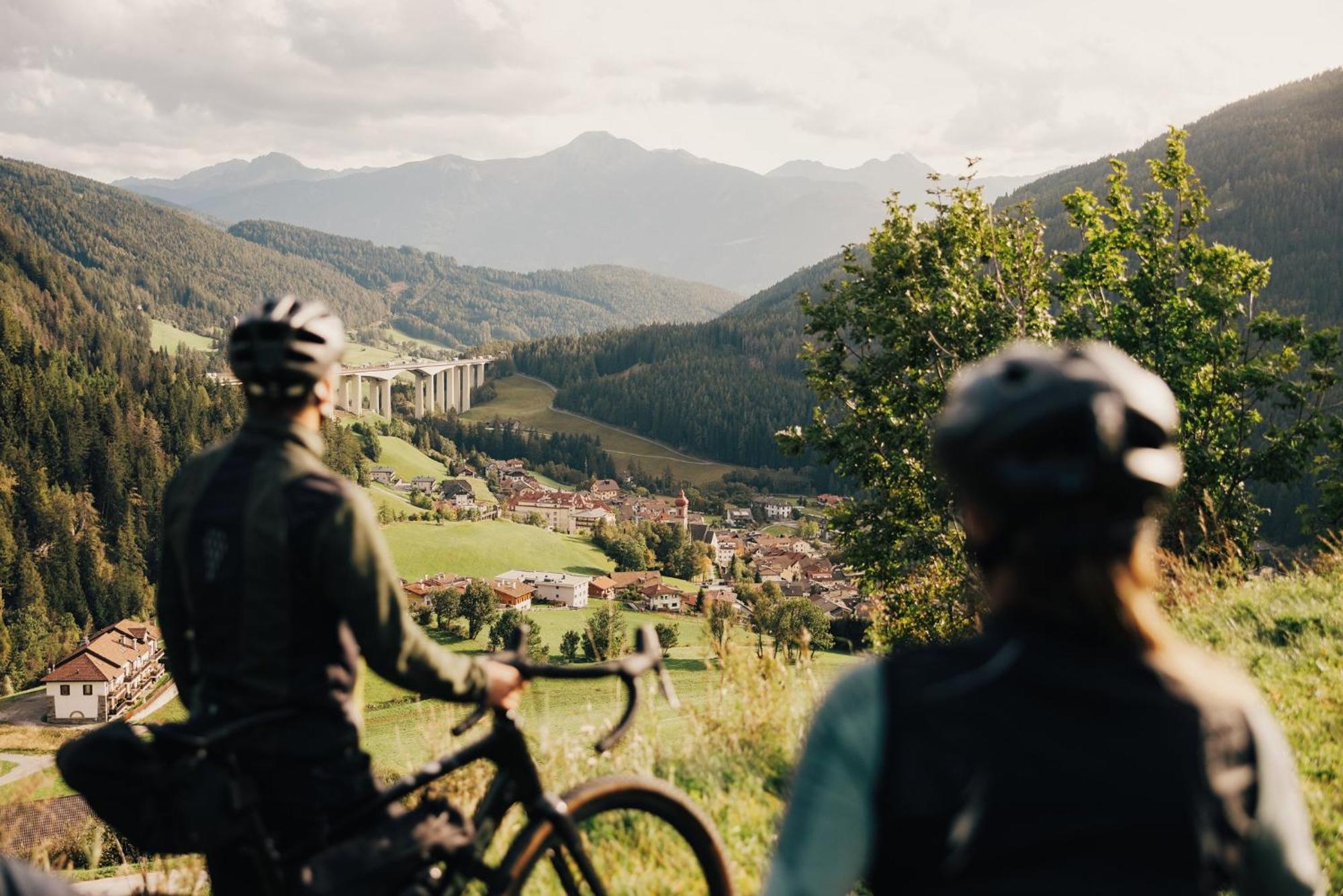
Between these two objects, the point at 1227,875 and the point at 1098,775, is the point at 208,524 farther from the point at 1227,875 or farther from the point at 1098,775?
the point at 1227,875

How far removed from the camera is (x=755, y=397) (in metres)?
174

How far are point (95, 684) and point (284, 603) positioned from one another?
80271mm

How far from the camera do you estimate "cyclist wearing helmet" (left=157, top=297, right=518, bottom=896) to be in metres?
2.55

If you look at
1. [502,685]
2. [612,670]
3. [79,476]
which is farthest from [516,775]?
[79,476]

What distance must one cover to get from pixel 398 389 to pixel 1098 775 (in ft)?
656

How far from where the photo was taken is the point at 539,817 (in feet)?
9.89

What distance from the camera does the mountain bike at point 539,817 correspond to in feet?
9.31

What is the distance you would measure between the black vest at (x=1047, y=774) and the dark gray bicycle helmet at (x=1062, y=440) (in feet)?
0.76

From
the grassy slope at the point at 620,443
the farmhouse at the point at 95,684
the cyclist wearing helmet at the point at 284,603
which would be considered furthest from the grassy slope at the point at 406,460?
the cyclist wearing helmet at the point at 284,603

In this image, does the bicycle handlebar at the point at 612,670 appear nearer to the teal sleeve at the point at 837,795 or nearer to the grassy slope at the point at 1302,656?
the teal sleeve at the point at 837,795

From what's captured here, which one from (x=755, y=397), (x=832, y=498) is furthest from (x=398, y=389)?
(x=832, y=498)

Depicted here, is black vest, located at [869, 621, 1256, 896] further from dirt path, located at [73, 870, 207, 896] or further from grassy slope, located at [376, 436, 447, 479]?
grassy slope, located at [376, 436, 447, 479]

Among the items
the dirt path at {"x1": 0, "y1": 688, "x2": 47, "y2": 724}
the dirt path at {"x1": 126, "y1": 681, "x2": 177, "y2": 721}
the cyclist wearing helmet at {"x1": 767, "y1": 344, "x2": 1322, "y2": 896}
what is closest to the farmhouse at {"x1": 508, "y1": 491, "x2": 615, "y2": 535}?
the dirt path at {"x1": 126, "y1": 681, "x2": 177, "y2": 721}

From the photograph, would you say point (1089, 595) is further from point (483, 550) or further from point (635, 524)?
point (635, 524)
